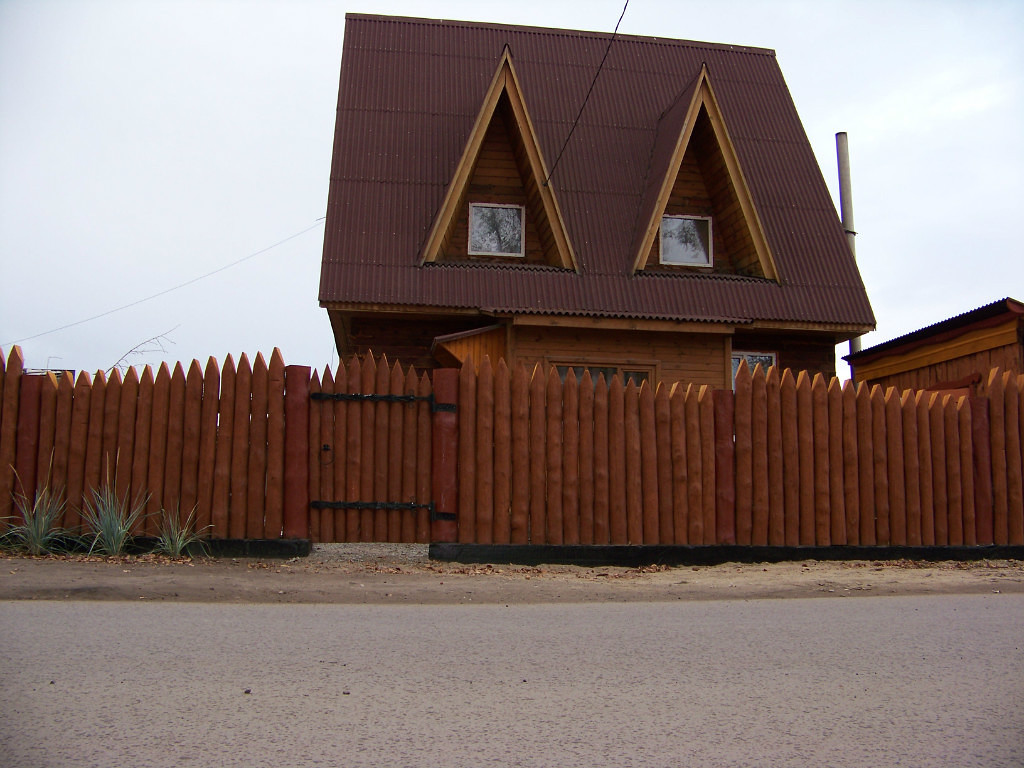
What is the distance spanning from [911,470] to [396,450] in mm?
5975

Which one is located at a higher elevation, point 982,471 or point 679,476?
point 982,471

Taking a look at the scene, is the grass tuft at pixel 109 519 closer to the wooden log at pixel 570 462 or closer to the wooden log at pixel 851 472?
the wooden log at pixel 570 462

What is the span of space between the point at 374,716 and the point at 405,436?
6.12 m

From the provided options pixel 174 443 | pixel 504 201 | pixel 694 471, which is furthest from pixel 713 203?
pixel 174 443

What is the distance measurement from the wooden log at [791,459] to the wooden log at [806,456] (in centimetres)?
1

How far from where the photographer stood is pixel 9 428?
9.84 m

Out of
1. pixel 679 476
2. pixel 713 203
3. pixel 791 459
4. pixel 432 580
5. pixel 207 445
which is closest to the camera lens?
pixel 432 580

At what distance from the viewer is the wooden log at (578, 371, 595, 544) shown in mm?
10203

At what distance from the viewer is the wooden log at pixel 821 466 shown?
10773 mm

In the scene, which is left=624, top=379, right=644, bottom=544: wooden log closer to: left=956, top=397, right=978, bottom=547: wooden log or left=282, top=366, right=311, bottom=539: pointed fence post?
left=282, top=366, right=311, bottom=539: pointed fence post

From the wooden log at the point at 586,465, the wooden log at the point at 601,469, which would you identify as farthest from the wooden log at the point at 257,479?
the wooden log at the point at 601,469

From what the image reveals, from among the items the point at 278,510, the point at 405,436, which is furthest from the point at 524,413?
the point at 278,510

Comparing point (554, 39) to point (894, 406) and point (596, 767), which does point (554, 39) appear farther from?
point (596, 767)

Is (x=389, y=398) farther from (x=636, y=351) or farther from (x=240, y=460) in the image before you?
(x=636, y=351)
